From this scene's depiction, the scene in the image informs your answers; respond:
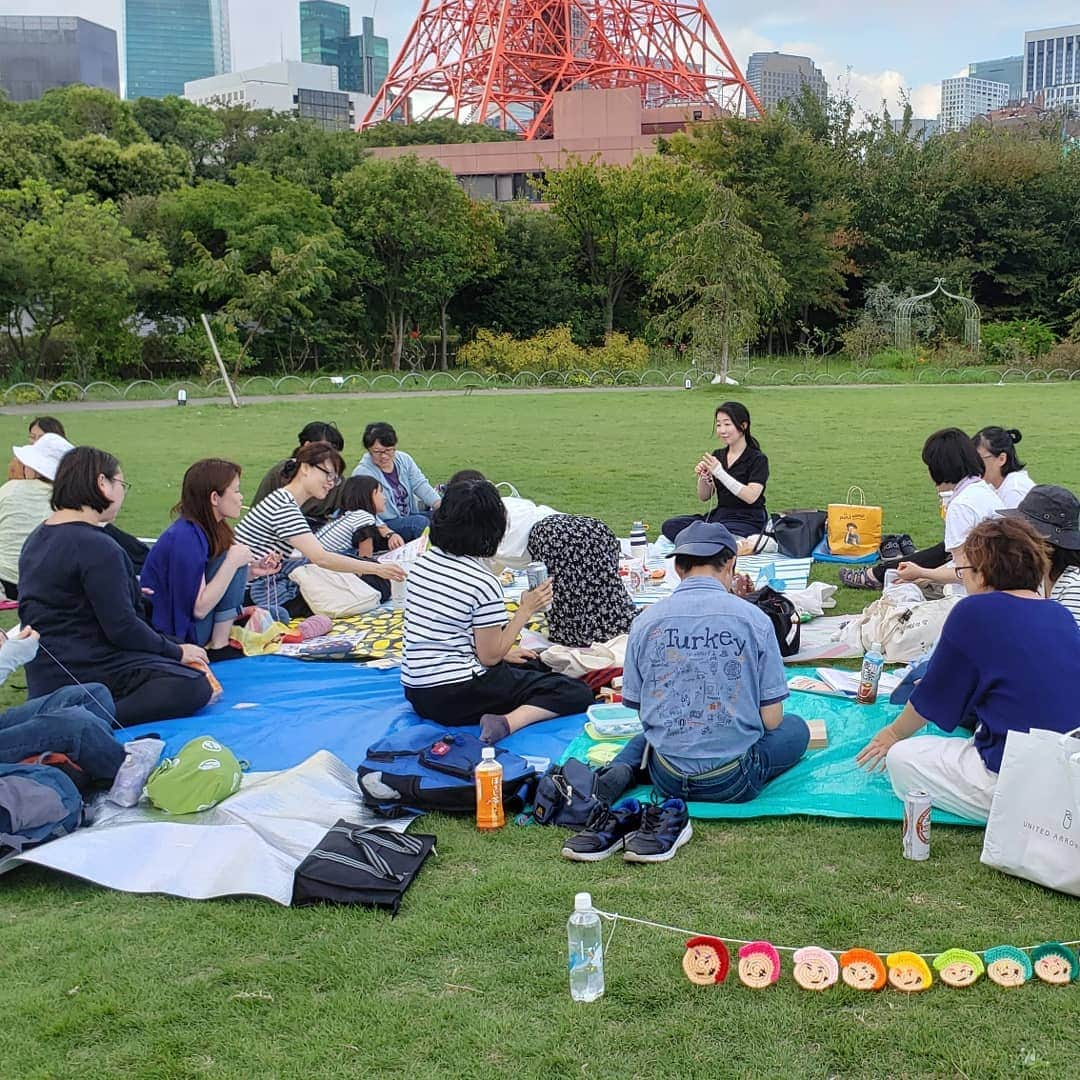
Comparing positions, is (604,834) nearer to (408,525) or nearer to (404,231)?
(408,525)

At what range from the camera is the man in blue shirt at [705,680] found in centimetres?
416

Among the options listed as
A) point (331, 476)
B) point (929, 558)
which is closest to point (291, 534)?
point (331, 476)

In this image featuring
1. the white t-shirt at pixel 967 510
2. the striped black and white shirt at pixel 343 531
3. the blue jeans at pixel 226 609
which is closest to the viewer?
the white t-shirt at pixel 967 510

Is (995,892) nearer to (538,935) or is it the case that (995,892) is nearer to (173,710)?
(538,935)

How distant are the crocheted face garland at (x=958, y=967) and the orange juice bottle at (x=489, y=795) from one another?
68.6 inches

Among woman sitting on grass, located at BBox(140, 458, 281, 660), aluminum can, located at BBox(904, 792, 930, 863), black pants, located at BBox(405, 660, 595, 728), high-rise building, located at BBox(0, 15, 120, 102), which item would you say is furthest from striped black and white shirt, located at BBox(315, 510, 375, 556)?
high-rise building, located at BBox(0, 15, 120, 102)

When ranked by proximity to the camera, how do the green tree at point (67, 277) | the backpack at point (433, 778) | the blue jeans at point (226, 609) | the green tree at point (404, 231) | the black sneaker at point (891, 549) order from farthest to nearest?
1. the green tree at point (404, 231)
2. the green tree at point (67, 277)
3. the black sneaker at point (891, 549)
4. the blue jeans at point (226, 609)
5. the backpack at point (433, 778)

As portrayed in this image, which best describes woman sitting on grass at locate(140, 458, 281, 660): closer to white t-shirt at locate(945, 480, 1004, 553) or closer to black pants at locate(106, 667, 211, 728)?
black pants at locate(106, 667, 211, 728)

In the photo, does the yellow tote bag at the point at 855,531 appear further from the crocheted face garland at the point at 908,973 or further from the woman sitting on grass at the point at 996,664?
the crocheted face garland at the point at 908,973

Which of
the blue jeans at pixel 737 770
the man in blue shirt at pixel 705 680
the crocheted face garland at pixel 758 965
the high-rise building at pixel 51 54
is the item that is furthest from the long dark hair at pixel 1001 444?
the high-rise building at pixel 51 54

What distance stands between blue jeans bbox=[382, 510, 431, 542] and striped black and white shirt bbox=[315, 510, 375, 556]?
2.30ft

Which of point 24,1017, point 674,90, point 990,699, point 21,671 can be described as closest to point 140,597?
point 21,671

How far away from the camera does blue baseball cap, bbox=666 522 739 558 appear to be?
4.25 metres

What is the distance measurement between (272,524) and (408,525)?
1.78 m
